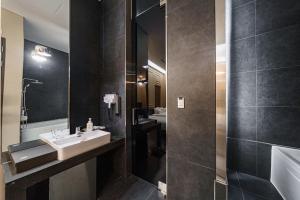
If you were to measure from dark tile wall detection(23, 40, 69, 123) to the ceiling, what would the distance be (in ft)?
0.33

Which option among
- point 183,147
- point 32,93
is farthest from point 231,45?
point 32,93

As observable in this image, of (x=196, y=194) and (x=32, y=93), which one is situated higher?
(x=32, y=93)

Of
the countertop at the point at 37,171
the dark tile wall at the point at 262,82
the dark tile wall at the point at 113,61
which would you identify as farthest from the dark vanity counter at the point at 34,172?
the dark tile wall at the point at 262,82

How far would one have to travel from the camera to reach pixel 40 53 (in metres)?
1.42

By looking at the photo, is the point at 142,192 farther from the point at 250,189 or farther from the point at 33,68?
the point at 33,68

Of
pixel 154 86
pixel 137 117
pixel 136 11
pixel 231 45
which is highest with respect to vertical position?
pixel 136 11

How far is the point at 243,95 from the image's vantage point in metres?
2.11

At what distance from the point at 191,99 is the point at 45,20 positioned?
77.4 inches

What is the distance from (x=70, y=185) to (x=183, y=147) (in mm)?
Result: 1257

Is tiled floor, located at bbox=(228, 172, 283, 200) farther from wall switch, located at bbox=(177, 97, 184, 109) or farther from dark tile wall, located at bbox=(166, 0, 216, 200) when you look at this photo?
wall switch, located at bbox=(177, 97, 184, 109)

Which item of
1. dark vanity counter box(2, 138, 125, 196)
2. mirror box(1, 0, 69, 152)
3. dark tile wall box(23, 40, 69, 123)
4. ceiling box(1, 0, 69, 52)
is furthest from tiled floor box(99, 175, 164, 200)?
ceiling box(1, 0, 69, 52)

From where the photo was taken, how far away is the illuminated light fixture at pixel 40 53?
4.56 ft

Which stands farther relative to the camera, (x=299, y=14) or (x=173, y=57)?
(x=299, y=14)

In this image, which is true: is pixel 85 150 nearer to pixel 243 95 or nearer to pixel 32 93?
pixel 32 93
